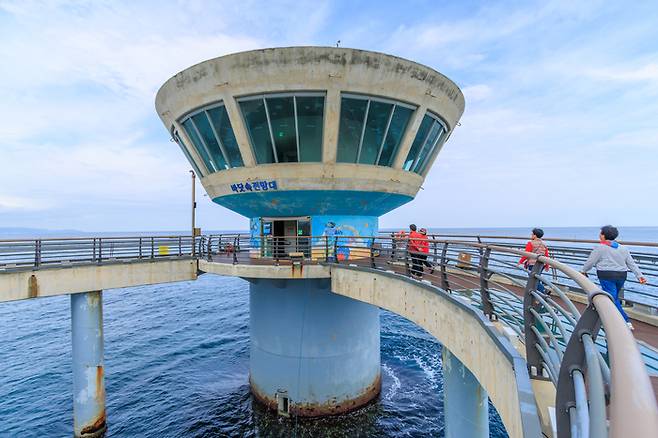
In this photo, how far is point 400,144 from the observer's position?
15789 mm

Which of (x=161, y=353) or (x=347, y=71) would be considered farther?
(x=161, y=353)

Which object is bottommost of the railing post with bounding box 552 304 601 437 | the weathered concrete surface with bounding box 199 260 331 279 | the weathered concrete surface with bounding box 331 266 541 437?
the weathered concrete surface with bounding box 331 266 541 437

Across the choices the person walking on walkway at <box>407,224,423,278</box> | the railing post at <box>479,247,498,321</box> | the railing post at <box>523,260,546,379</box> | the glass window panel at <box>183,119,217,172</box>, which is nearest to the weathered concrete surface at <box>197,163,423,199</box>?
the glass window panel at <box>183,119,217,172</box>

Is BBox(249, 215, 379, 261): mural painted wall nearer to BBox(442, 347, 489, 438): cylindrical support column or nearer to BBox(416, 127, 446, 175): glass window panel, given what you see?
BBox(416, 127, 446, 175): glass window panel

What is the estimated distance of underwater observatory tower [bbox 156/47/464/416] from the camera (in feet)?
45.9

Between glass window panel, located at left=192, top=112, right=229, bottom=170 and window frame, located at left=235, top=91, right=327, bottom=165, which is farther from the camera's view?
glass window panel, located at left=192, top=112, right=229, bottom=170

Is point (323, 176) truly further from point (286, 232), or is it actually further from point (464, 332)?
point (464, 332)

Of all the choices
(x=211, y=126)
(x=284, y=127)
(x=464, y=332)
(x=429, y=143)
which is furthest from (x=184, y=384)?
(x=429, y=143)

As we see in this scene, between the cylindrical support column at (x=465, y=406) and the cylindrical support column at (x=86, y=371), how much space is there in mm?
13776

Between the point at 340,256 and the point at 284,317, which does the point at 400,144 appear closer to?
the point at 340,256

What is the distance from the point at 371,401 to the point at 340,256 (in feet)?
24.1

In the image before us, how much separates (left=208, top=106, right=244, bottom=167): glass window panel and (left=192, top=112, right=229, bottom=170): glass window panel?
Result: 404 mm

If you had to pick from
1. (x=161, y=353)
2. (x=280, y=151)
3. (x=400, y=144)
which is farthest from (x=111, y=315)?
(x=400, y=144)

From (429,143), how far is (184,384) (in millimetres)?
19066
